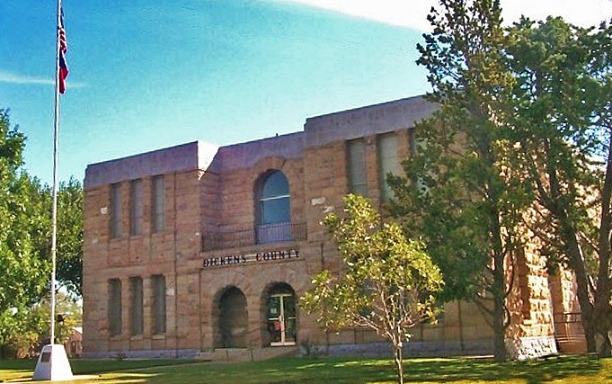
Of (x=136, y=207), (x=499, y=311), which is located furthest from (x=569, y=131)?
(x=136, y=207)

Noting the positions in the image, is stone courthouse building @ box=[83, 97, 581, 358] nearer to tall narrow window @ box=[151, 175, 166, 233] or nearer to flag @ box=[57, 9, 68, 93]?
tall narrow window @ box=[151, 175, 166, 233]

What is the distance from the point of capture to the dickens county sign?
28234mm

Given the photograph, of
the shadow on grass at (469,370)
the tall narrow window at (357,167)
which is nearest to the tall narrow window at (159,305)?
the tall narrow window at (357,167)

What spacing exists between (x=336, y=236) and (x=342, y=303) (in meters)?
1.75

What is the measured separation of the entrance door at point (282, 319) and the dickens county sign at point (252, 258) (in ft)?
5.43

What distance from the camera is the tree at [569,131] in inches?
741

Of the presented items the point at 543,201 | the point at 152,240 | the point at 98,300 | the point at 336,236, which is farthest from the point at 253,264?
the point at 336,236

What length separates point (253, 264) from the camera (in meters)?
29.2

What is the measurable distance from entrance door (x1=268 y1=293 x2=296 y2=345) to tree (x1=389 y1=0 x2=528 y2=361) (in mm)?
9479

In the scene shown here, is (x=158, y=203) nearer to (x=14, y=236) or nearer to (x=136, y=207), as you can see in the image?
(x=136, y=207)

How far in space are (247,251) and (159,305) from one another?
5757 mm

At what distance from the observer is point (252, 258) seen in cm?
2927

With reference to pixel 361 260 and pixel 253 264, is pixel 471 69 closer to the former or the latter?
pixel 361 260

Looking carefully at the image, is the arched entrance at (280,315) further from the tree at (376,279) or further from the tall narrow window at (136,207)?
the tree at (376,279)
